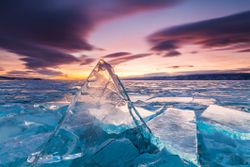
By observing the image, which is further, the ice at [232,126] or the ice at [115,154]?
the ice at [232,126]

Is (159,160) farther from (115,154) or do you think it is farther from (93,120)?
(93,120)

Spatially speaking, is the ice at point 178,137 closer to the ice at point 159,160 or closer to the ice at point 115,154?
the ice at point 159,160

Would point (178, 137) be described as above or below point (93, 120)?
below

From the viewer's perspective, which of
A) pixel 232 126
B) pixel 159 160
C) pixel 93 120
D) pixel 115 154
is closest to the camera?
pixel 159 160

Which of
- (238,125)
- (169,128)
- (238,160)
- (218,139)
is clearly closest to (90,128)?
(169,128)

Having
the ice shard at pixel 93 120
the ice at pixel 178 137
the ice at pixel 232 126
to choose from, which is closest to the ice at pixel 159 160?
the ice at pixel 178 137

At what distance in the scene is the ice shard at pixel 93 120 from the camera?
172 cm

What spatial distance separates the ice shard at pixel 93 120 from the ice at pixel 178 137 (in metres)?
0.24

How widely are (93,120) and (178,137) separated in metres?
1.06

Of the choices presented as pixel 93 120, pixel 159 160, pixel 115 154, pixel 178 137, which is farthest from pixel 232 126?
pixel 93 120

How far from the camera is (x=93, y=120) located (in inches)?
84.2

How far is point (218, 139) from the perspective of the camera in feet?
8.52

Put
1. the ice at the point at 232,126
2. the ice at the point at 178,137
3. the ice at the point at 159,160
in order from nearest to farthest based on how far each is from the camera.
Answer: the ice at the point at 159,160 < the ice at the point at 178,137 < the ice at the point at 232,126

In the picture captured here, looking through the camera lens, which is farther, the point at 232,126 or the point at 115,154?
the point at 232,126
